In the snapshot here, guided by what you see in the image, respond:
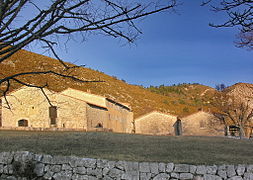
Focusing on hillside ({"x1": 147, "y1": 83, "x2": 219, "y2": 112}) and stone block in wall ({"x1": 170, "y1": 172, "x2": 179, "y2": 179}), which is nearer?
stone block in wall ({"x1": 170, "y1": 172, "x2": 179, "y2": 179})

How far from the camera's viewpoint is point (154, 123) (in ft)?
133

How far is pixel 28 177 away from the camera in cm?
1076

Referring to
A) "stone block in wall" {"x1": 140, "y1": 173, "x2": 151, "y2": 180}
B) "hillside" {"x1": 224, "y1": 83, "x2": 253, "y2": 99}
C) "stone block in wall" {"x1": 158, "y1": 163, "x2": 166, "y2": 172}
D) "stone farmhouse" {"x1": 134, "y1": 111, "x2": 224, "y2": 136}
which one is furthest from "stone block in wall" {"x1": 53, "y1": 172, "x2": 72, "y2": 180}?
"hillside" {"x1": 224, "y1": 83, "x2": 253, "y2": 99}

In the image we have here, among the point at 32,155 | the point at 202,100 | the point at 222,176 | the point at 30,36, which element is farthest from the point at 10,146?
the point at 202,100

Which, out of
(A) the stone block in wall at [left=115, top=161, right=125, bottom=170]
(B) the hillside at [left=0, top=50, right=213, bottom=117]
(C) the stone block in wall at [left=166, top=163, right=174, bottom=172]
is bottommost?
(C) the stone block in wall at [left=166, top=163, right=174, bottom=172]

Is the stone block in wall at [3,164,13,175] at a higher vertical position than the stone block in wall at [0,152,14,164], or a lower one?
lower

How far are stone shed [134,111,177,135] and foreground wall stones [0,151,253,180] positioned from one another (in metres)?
29.8

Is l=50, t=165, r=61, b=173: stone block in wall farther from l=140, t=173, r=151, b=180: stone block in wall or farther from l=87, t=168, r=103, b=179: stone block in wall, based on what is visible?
l=140, t=173, r=151, b=180: stone block in wall

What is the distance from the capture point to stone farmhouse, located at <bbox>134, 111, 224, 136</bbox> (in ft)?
133

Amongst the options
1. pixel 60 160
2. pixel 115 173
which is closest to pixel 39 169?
pixel 60 160

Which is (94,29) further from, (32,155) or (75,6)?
(32,155)

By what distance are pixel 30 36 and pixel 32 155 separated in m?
7.18

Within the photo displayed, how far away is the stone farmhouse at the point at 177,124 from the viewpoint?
133 feet

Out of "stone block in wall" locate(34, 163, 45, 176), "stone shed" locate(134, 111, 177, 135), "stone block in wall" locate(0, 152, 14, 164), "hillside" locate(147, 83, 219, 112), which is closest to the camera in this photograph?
"stone block in wall" locate(34, 163, 45, 176)
